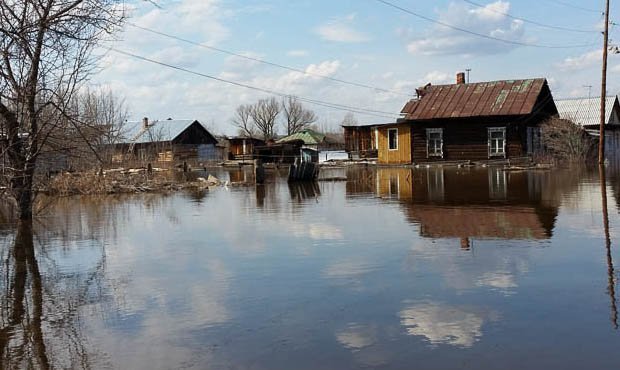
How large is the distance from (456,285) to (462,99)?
38.2 metres

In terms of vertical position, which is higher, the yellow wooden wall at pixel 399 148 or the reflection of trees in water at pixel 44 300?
the yellow wooden wall at pixel 399 148

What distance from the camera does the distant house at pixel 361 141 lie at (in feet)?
181

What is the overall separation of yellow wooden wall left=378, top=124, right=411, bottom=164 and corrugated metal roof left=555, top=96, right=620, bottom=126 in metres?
18.9

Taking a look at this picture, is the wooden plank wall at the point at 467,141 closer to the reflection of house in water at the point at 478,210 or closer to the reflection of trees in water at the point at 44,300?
the reflection of house in water at the point at 478,210

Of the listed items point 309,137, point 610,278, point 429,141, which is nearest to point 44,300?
point 610,278

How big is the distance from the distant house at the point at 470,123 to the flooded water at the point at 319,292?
28.0 meters

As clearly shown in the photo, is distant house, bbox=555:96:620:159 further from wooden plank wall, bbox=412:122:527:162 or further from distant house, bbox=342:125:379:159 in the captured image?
distant house, bbox=342:125:379:159

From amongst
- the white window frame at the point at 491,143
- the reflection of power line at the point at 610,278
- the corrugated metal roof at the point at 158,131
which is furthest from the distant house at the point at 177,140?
the reflection of power line at the point at 610,278

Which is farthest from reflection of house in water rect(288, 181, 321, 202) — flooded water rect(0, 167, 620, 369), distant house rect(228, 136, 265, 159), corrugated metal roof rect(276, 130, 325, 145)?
corrugated metal roof rect(276, 130, 325, 145)

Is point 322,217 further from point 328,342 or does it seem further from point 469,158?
point 469,158

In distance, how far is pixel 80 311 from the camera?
22.6 ft

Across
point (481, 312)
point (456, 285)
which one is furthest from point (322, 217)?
point (481, 312)

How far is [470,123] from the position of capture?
42.9 m

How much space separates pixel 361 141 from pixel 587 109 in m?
21.2
